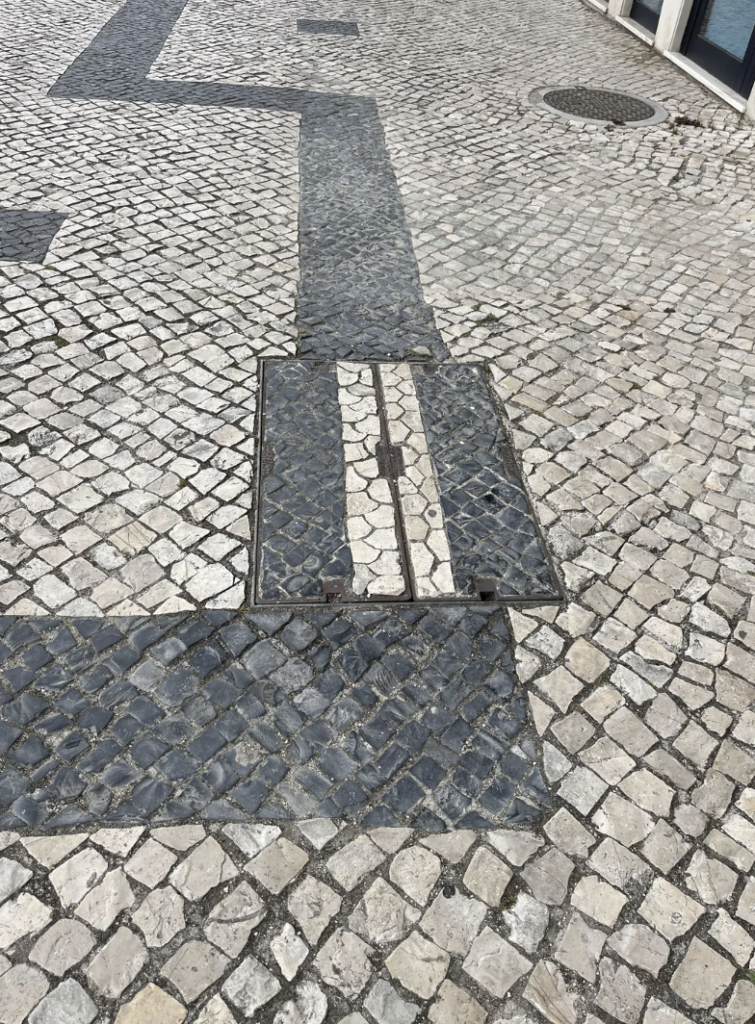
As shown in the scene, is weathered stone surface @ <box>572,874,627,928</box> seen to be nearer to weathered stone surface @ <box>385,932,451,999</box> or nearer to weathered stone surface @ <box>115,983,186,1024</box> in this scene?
weathered stone surface @ <box>385,932,451,999</box>

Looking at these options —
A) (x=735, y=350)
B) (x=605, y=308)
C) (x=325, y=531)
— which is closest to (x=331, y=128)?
(x=605, y=308)

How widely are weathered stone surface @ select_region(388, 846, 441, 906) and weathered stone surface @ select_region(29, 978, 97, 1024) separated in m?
1.13

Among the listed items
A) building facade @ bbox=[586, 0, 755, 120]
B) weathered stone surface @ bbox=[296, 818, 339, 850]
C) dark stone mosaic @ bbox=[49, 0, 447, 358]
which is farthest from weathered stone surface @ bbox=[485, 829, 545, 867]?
building facade @ bbox=[586, 0, 755, 120]

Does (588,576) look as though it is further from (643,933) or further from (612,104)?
(612,104)

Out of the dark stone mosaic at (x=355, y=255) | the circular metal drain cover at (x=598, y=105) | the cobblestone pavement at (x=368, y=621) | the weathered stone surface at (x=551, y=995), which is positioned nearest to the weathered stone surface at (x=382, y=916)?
the cobblestone pavement at (x=368, y=621)

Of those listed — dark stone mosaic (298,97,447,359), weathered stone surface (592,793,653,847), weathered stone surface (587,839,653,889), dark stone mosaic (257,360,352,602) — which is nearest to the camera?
weathered stone surface (587,839,653,889)

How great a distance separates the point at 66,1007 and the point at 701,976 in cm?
221

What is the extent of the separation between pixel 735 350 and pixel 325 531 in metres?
3.61

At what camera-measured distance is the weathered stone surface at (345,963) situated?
9.15 feet

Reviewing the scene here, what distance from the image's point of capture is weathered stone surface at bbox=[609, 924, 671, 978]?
288 centimetres

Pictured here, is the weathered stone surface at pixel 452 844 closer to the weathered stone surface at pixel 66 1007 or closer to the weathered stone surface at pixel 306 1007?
the weathered stone surface at pixel 306 1007

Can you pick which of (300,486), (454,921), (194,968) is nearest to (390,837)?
(454,921)

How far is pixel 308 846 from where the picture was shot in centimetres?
313

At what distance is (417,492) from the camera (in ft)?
15.2
